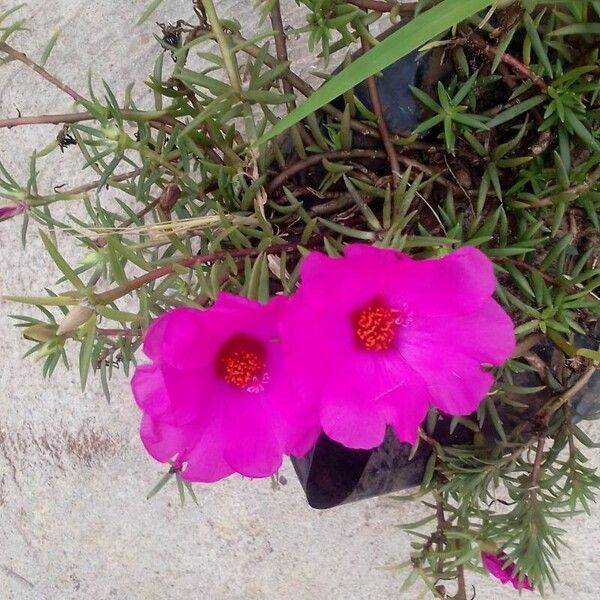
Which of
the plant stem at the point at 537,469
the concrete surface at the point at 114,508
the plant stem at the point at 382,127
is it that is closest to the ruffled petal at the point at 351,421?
the plant stem at the point at 382,127

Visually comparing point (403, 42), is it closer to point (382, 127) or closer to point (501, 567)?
point (382, 127)

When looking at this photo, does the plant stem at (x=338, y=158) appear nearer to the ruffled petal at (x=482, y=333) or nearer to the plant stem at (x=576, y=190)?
the plant stem at (x=576, y=190)

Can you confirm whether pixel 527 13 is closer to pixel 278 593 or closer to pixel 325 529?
pixel 325 529

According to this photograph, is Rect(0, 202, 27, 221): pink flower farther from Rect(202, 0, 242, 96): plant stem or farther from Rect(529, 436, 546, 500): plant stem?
Rect(529, 436, 546, 500): plant stem

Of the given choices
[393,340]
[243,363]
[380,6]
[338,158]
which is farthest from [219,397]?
[380,6]

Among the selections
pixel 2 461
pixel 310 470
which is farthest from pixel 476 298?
pixel 2 461

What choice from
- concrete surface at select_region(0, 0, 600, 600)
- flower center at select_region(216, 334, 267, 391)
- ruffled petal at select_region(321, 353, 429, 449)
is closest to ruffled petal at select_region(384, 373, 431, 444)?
ruffled petal at select_region(321, 353, 429, 449)
